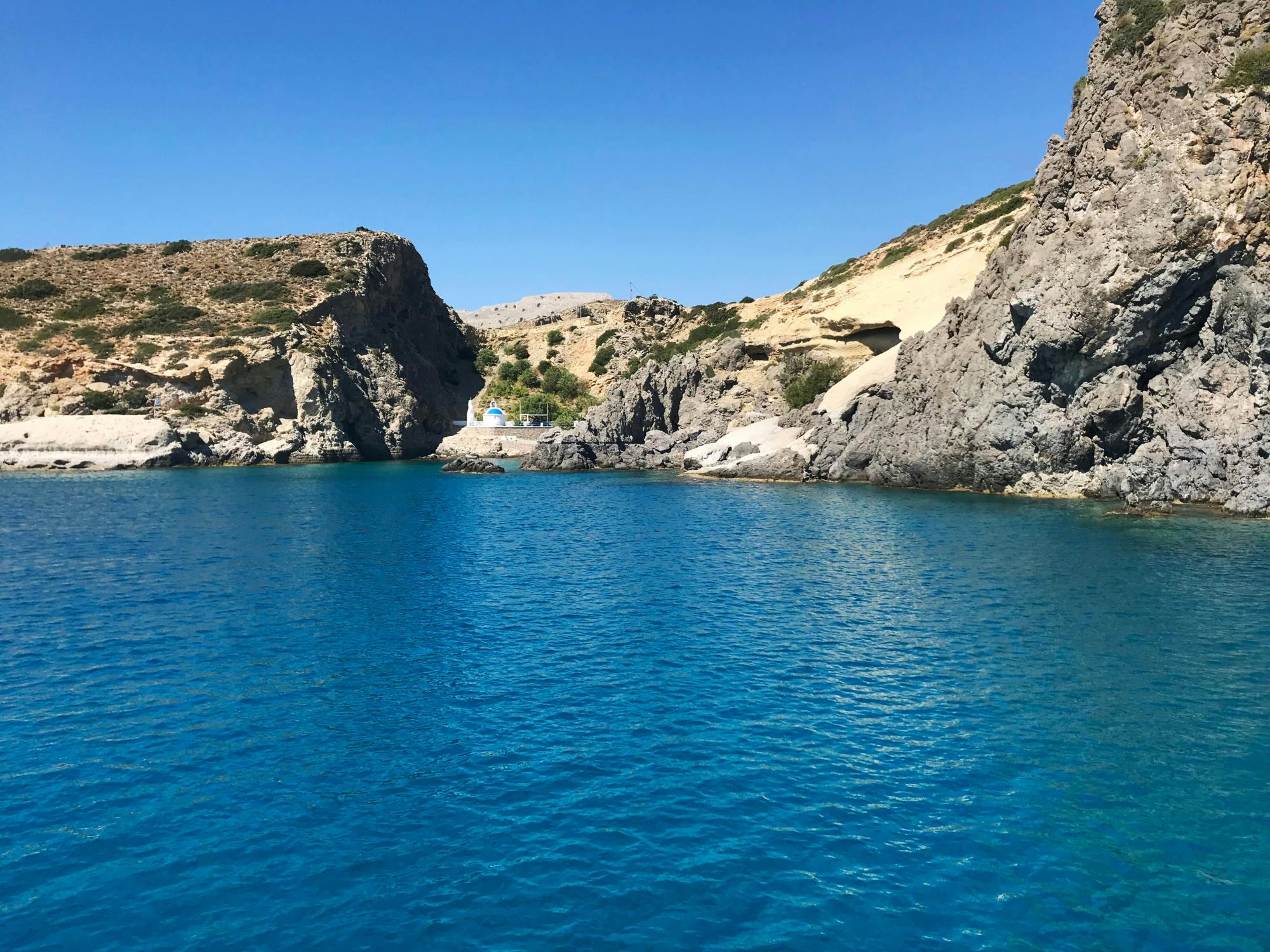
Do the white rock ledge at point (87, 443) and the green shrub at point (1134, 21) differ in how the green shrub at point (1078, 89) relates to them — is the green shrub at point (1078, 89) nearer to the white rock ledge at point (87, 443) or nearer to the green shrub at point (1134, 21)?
the green shrub at point (1134, 21)

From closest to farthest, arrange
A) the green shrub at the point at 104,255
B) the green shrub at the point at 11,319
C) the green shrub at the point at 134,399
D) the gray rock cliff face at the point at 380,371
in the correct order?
the green shrub at the point at 134,399
the green shrub at the point at 11,319
the gray rock cliff face at the point at 380,371
the green shrub at the point at 104,255

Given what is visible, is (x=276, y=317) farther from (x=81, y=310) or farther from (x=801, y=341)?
(x=801, y=341)

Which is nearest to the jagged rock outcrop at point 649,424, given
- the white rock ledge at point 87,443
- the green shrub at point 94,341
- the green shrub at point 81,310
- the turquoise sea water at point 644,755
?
the white rock ledge at point 87,443

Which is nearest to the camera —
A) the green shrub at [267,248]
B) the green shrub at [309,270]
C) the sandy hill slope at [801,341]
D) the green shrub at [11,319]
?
the sandy hill slope at [801,341]

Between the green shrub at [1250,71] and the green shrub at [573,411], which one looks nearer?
the green shrub at [1250,71]

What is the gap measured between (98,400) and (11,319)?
17739 mm

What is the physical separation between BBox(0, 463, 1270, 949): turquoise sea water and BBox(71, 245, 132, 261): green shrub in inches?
3990

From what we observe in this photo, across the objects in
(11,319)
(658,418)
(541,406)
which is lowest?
(658,418)

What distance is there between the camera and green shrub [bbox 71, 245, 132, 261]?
11331 centimetres

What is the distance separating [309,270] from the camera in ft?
363

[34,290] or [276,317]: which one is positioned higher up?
[34,290]

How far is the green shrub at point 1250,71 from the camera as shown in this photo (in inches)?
1608

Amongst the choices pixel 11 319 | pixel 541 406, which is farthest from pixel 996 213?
pixel 11 319

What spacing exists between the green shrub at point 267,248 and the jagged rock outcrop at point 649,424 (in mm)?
52780
